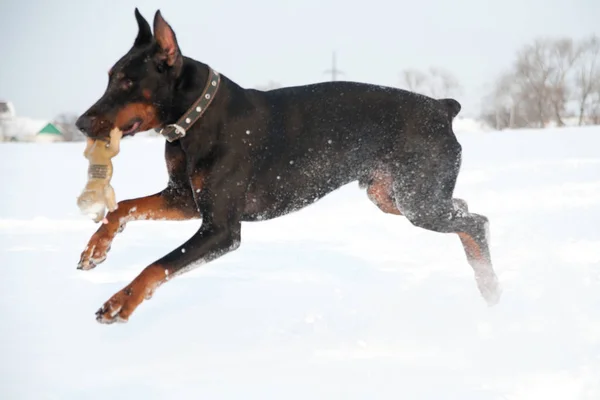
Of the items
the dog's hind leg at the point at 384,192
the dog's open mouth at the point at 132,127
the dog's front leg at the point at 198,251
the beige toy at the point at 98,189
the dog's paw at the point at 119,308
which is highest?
the dog's open mouth at the point at 132,127

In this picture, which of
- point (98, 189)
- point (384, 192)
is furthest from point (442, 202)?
point (98, 189)

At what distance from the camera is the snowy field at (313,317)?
9.08ft

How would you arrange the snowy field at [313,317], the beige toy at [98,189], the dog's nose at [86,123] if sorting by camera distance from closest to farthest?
the snowy field at [313,317] → the dog's nose at [86,123] → the beige toy at [98,189]

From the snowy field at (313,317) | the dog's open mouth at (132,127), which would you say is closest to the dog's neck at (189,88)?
the dog's open mouth at (132,127)

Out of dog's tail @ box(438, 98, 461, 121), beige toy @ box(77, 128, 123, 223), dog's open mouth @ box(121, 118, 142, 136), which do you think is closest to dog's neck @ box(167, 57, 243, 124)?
dog's open mouth @ box(121, 118, 142, 136)

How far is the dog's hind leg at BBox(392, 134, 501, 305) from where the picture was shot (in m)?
3.99

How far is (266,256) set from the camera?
5.07 m

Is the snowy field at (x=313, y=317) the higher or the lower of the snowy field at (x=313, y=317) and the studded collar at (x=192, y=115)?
the lower

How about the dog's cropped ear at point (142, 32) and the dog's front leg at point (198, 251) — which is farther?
the dog's cropped ear at point (142, 32)

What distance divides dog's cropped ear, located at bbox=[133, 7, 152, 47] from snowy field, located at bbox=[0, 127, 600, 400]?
1.41m

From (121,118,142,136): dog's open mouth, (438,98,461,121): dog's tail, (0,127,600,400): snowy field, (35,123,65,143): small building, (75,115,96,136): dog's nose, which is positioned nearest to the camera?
(0,127,600,400): snowy field

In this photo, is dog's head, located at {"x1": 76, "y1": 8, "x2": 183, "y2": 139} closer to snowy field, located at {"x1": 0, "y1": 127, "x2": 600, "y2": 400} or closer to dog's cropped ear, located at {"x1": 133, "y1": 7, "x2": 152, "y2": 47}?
dog's cropped ear, located at {"x1": 133, "y1": 7, "x2": 152, "y2": 47}

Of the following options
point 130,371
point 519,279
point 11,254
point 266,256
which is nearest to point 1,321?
point 130,371

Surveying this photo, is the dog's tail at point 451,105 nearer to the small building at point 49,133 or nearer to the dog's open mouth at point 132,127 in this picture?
the dog's open mouth at point 132,127
